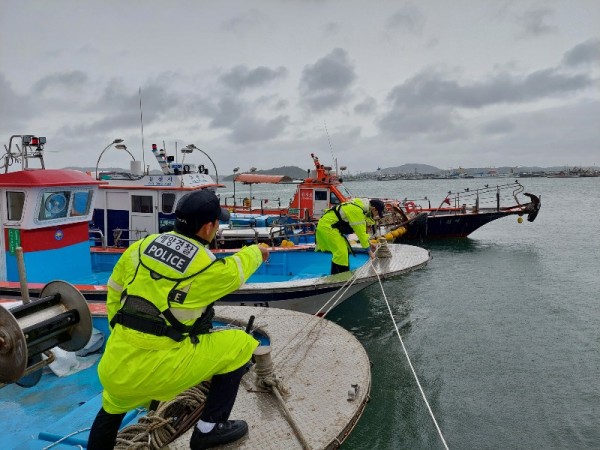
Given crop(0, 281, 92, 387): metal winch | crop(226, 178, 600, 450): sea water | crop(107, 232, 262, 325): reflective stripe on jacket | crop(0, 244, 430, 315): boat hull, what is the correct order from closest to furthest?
crop(0, 281, 92, 387): metal winch, crop(107, 232, 262, 325): reflective stripe on jacket, crop(226, 178, 600, 450): sea water, crop(0, 244, 430, 315): boat hull

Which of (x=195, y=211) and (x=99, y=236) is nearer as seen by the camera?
(x=195, y=211)

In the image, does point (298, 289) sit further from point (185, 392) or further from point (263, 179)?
point (263, 179)

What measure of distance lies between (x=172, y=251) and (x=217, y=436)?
3.87ft

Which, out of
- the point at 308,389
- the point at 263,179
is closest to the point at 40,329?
the point at 308,389

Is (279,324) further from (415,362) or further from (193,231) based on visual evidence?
(415,362)

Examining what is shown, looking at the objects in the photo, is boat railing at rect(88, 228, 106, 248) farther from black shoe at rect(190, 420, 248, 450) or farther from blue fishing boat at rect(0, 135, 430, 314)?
black shoe at rect(190, 420, 248, 450)

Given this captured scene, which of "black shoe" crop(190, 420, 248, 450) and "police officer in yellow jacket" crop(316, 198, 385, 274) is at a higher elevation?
"police officer in yellow jacket" crop(316, 198, 385, 274)

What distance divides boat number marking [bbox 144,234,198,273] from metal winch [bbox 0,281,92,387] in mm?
543

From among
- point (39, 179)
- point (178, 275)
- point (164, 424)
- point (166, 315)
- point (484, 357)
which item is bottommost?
point (484, 357)

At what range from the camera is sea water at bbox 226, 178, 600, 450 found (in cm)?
568

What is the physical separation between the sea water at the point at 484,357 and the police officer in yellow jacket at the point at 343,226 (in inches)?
70.1

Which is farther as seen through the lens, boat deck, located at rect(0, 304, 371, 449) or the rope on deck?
boat deck, located at rect(0, 304, 371, 449)

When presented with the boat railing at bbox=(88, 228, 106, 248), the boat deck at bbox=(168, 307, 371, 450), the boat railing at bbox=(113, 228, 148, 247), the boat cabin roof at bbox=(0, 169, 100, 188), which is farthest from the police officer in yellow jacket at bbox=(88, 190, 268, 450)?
the boat railing at bbox=(88, 228, 106, 248)

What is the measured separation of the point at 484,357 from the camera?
25.6ft
